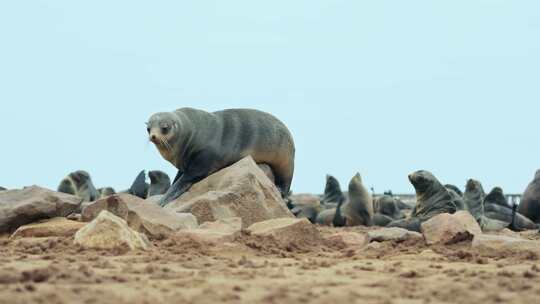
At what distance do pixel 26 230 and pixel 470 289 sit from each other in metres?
4.79

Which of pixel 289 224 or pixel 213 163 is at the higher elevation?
pixel 213 163

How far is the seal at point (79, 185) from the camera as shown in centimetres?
1702

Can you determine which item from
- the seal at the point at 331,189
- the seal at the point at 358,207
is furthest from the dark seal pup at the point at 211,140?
the seal at the point at 331,189

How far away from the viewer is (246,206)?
8883 millimetres

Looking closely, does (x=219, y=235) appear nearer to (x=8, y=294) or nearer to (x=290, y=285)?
(x=290, y=285)

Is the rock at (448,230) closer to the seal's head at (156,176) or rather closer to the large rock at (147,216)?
the large rock at (147,216)

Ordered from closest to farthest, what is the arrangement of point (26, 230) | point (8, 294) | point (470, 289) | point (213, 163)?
point (8, 294) < point (470, 289) < point (26, 230) < point (213, 163)

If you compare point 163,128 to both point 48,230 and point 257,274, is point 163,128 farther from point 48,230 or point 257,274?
point 257,274

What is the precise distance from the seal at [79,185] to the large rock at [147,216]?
9.20 metres

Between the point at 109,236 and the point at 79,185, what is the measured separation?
A: 11.6 m

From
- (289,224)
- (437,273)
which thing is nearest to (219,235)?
(289,224)

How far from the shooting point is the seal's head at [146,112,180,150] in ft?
31.4

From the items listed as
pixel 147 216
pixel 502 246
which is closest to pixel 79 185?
pixel 147 216

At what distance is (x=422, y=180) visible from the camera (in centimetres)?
1083
